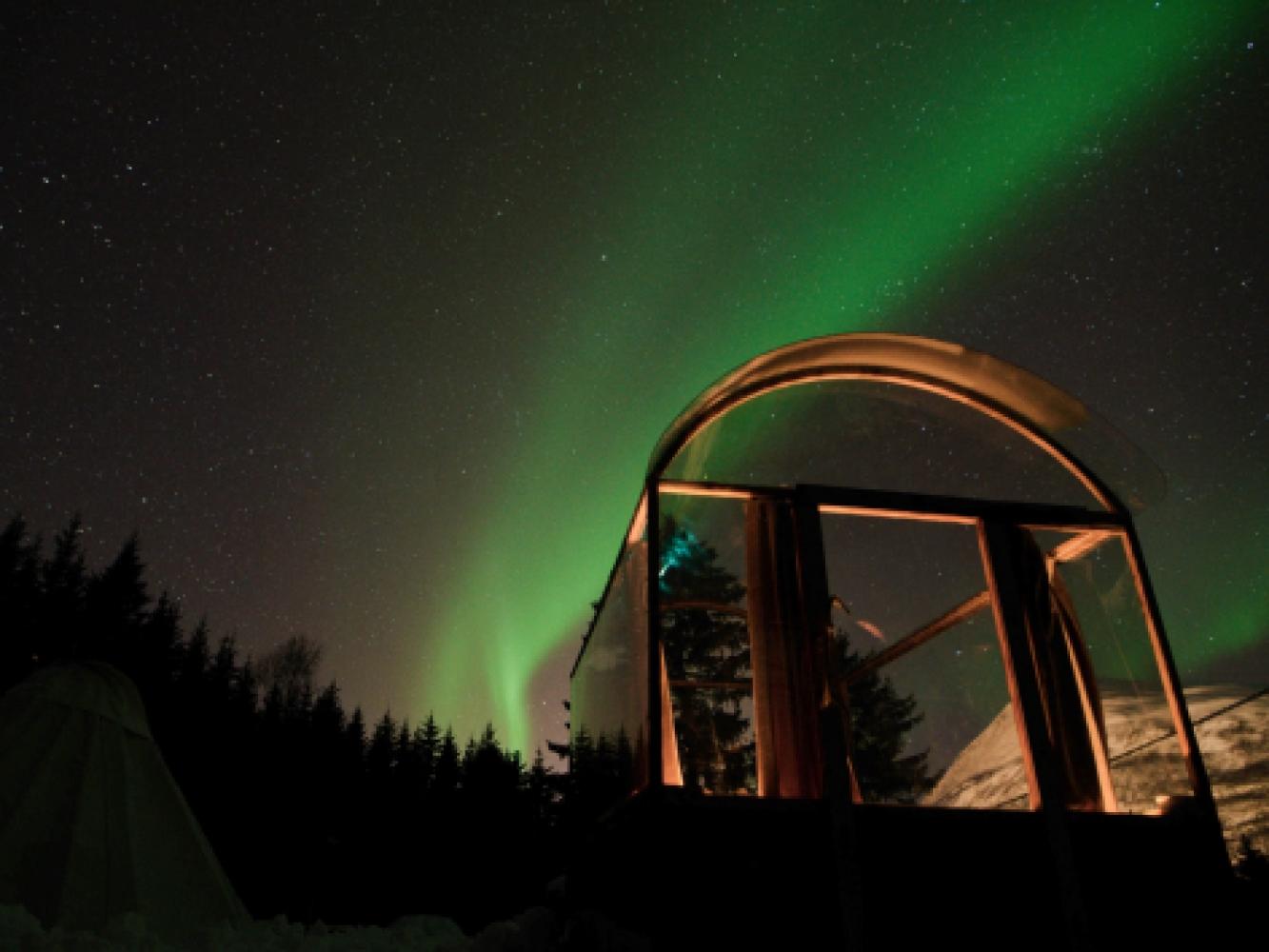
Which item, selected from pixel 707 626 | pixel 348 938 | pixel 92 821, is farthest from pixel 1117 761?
pixel 92 821

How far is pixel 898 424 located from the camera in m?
5.52

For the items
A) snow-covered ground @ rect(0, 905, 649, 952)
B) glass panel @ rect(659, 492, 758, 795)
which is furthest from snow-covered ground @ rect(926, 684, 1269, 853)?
snow-covered ground @ rect(0, 905, 649, 952)

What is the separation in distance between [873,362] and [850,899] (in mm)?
3370

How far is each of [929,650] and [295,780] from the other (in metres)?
31.9

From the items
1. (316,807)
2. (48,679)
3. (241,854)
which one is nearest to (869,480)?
(48,679)

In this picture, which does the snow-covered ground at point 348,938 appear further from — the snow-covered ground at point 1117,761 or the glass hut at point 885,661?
the snow-covered ground at point 1117,761

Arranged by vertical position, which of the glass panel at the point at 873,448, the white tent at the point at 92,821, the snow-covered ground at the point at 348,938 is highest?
the glass panel at the point at 873,448

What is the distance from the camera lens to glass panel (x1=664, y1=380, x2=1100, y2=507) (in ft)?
16.9

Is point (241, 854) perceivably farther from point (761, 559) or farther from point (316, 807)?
point (761, 559)

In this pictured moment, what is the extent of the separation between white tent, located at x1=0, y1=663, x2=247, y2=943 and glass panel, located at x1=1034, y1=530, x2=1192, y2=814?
25.3 feet

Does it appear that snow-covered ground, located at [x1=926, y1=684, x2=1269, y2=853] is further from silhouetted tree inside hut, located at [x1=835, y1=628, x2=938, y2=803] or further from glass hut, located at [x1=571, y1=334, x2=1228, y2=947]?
silhouetted tree inside hut, located at [x1=835, y1=628, x2=938, y2=803]

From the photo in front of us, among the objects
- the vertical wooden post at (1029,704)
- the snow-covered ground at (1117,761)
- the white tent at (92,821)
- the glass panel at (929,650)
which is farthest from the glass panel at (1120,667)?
the white tent at (92,821)

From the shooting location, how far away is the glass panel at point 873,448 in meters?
5.16

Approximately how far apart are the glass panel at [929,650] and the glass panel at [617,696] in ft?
4.97
